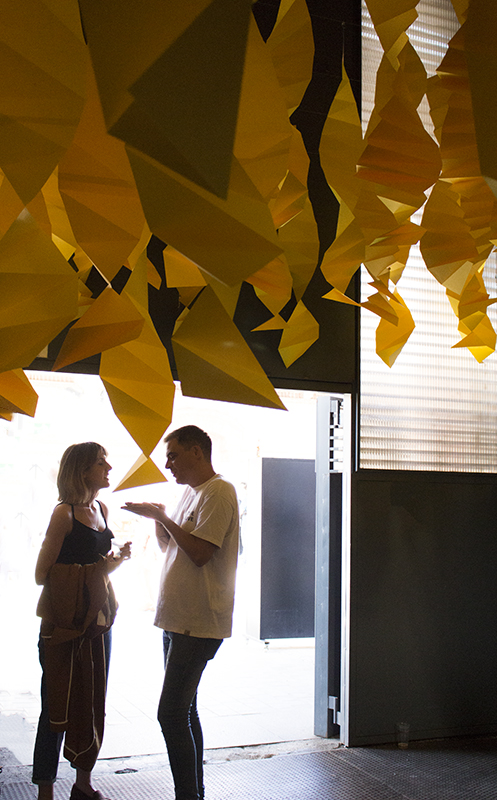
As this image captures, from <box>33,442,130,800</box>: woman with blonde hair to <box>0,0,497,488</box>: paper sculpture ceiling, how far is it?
2546 mm

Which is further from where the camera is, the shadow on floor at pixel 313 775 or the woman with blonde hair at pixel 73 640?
the shadow on floor at pixel 313 775

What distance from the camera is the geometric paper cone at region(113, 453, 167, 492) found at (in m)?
0.20

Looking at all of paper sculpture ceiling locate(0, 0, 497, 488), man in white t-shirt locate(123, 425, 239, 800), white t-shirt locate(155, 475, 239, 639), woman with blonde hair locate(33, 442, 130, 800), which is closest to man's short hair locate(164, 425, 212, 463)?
man in white t-shirt locate(123, 425, 239, 800)

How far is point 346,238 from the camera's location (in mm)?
295

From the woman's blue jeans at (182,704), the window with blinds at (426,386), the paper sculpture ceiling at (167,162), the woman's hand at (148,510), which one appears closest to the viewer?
the paper sculpture ceiling at (167,162)

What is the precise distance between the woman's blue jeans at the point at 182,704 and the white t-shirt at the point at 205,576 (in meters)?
0.06

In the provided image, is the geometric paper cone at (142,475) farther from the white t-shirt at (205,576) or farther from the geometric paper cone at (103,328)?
the white t-shirt at (205,576)

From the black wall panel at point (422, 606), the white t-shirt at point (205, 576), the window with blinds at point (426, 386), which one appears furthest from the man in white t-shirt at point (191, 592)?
the window with blinds at point (426, 386)

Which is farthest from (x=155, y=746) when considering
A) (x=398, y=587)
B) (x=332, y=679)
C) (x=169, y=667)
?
(x=398, y=587)

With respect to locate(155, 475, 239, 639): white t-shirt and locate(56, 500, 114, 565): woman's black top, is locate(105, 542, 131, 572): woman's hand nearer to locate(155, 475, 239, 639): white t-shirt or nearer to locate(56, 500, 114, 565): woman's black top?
locate(56, 500, 114, 565): woman's black top

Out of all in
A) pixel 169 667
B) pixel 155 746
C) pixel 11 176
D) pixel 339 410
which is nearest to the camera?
pixel 11 176

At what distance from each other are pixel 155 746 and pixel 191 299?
11.7 ft

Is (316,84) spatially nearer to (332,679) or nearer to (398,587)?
(398,587)

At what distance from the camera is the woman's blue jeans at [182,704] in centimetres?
237
